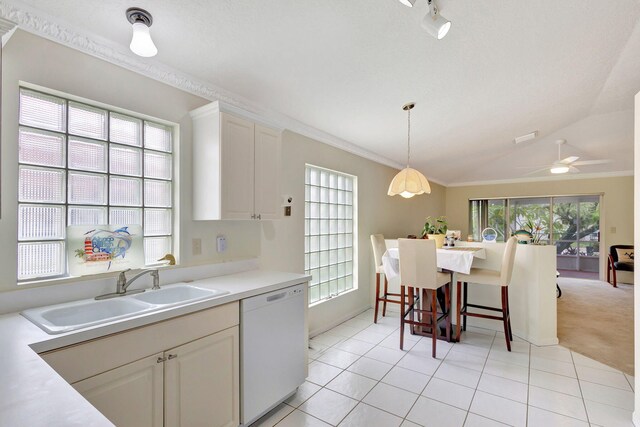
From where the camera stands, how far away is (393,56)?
2.37 meters

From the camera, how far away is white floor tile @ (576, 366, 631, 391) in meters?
2.48

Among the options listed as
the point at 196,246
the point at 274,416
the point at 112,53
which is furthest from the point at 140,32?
the point at 274,416

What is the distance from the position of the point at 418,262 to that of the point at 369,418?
151cm

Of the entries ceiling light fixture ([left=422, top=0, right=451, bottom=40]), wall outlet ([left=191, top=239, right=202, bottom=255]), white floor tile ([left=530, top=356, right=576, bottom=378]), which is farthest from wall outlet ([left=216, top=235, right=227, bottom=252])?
white floor tile ([left=530, top=356, right=576, bottom=378])

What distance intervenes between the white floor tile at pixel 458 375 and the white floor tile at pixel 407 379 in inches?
5.8

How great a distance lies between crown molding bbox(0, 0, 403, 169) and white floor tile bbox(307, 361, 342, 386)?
2123 millimetres

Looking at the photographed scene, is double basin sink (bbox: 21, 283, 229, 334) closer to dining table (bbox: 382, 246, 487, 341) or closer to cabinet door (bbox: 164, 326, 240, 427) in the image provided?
cabinet door (bbox: 164, 326, 240, 427)

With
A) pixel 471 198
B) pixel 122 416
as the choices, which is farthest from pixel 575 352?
pixel 471 198

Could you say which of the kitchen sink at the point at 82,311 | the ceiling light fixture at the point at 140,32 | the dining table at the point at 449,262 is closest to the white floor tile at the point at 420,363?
the dining table at the point at 449,262

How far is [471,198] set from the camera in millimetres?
7949

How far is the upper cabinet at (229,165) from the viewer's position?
2150 millimetres

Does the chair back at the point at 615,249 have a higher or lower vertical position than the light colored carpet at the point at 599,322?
higher

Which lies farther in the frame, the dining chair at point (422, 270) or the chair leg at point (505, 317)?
the chair leg at point (505, 317)

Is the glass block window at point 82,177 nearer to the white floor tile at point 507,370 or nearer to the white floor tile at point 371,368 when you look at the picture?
the white floor tile at point 371,368
